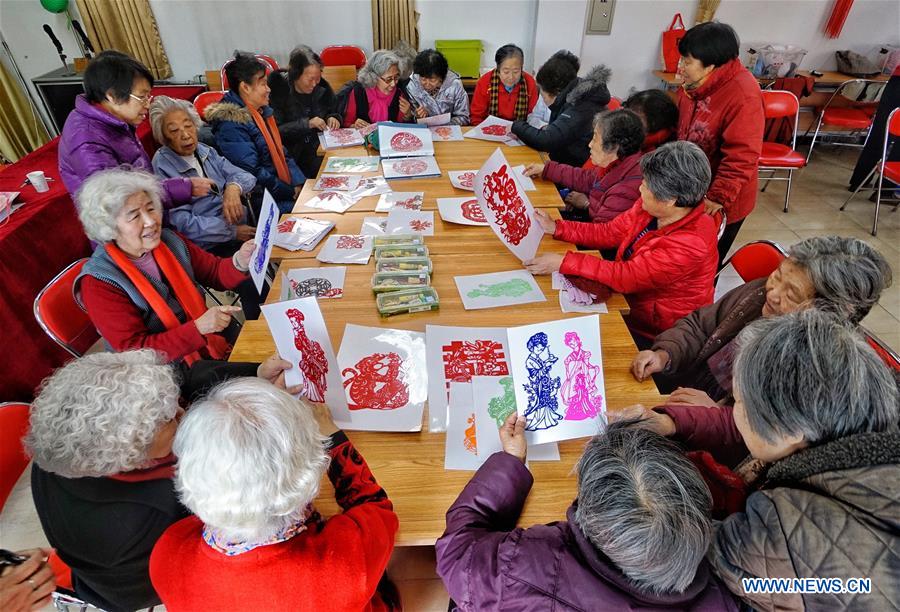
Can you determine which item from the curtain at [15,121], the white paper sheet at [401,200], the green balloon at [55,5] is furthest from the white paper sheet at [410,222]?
the green balloon at [55,5]

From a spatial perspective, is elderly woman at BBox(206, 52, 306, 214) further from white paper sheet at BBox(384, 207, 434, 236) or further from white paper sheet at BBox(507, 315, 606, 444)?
white paper sheet at BBox(507, 315, 606, 444)

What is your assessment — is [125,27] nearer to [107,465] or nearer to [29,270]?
[29,270]

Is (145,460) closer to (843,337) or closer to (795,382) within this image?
(795,382)

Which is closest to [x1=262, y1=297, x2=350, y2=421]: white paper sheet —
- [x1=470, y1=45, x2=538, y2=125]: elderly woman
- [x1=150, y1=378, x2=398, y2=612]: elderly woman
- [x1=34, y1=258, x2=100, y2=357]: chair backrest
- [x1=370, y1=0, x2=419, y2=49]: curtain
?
[x1=150, y1=378, x2=398, y2=612]: elderly woman

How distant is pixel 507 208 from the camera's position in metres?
2.26

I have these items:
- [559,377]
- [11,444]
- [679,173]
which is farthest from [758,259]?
[11,444]

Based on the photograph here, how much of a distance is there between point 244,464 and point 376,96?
3.61 meters

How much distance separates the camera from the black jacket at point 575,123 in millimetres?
3277

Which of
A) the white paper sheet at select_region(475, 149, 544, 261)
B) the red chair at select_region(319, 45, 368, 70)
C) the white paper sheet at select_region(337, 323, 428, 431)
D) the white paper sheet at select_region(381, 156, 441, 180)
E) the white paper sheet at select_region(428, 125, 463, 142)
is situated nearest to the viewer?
the white paper sheet at select_region(337, 323, 428, 431)

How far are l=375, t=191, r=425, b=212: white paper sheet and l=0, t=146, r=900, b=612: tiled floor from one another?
5.82 feet

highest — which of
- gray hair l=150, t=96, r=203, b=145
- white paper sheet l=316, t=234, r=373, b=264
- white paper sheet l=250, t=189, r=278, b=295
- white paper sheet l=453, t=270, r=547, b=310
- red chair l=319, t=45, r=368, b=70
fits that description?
gray hair l=150, t=96, r=203, b=145

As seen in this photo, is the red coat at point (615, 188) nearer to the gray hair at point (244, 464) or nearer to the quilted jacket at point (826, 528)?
the quilted jacket at point (826, 528)

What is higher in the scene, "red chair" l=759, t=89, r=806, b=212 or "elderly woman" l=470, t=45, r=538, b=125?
"elderly woman" l=470, t=45, r=538, b=125

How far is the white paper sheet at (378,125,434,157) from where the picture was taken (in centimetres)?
337
